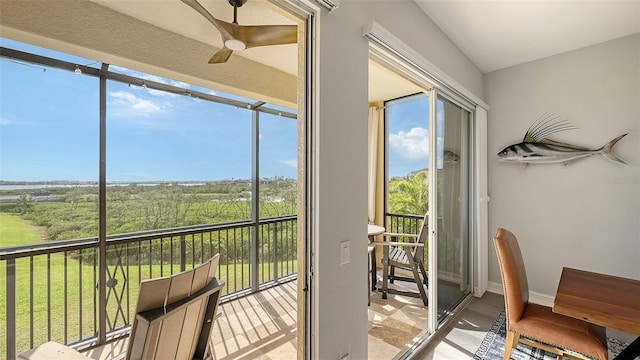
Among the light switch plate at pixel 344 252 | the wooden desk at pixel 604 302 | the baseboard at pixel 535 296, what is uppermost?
the light switch plate at pixel 344 252

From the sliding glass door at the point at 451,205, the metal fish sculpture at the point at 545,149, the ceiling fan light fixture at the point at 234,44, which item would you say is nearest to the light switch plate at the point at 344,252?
the sliding glass door at the point at 451,205

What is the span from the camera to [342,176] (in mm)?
1346

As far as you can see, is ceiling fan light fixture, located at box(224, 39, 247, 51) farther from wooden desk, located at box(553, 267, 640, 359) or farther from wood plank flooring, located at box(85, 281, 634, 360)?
wooden desk, located at box(553, 267, 640, 359)

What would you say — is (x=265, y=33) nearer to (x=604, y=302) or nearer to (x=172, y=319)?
(x=172, y=319)

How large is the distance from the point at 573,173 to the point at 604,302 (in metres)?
1.81

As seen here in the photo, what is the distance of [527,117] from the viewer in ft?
9.79

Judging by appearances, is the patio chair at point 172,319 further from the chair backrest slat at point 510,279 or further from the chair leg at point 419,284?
the chair leg at point 419,284

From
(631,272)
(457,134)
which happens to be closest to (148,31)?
(457,134)

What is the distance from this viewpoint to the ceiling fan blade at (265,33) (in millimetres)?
1746

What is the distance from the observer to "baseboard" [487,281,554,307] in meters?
2.88

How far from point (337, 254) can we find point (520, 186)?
281 centimetres

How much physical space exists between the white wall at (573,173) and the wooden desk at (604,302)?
114 cm

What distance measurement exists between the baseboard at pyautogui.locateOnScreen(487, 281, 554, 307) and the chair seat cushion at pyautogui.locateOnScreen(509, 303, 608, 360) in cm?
141

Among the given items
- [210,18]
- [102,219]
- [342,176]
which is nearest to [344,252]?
[342,176]
